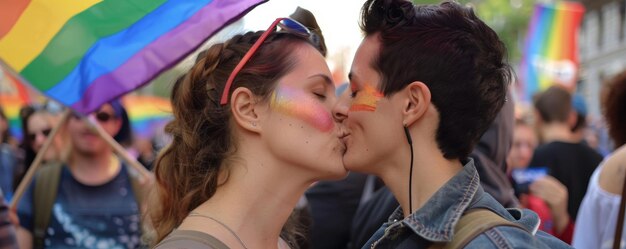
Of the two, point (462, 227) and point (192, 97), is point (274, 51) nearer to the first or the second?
point (192, 97)

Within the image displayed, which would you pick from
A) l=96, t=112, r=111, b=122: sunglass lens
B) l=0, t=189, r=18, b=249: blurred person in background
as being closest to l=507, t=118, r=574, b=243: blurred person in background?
l=96, t=112, r=111, b=122: sunglass lens

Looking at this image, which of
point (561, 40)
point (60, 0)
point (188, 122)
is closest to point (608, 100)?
point (188, 122)

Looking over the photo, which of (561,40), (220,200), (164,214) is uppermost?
(220,200)

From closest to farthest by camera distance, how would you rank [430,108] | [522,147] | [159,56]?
1. [430,108]
2. [159,56]
3. [522,147]

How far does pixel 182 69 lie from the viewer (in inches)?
114


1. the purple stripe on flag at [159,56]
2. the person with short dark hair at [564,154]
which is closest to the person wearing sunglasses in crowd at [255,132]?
the purple stripe on flag at [159,56]

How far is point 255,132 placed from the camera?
2.53 meters

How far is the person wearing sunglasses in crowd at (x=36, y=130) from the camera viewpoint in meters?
5.22

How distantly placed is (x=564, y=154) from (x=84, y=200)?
3.34 meters

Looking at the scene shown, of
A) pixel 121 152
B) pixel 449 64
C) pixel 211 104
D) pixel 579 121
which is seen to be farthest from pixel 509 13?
pixel 449 64

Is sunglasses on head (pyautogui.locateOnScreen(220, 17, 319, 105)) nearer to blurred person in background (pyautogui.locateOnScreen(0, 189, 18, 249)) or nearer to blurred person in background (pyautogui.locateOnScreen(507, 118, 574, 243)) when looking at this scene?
blurred person in background (pyautogui.locateOnScreen(0, 189, 18, 249))

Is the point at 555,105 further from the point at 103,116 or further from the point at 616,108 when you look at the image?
the point at 103,116

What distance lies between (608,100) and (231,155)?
80.5 inches

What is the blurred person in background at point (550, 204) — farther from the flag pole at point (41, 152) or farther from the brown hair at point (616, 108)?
the flag pole at point (41, 152)
